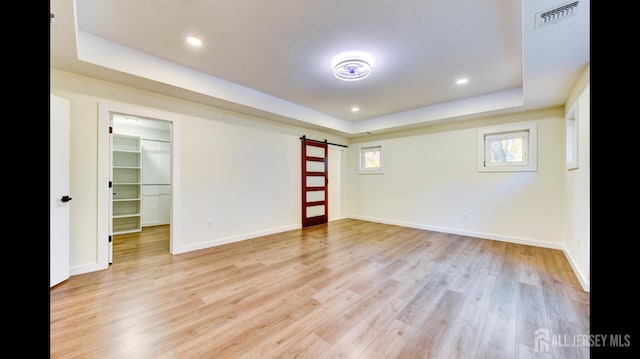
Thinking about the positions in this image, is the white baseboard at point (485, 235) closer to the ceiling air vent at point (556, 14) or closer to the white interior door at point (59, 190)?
the ceiling air vent at point (556, 14)

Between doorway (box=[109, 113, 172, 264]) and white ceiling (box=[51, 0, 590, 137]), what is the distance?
2.12m

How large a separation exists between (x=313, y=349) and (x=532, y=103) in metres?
4.44

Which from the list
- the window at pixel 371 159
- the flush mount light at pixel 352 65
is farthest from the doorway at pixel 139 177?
the window at pixel 371 159

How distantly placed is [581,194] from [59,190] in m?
5.57

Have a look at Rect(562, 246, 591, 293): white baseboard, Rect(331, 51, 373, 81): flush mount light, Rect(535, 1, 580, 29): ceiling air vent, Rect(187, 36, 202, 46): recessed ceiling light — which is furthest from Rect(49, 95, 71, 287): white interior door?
Rect(562, 246, 591, 293): white baseboard

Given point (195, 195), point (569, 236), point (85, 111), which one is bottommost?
point (569, 236)

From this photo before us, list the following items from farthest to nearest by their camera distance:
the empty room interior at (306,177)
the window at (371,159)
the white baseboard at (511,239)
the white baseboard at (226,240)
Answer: the window at (371,159) < the white baseboard at (226,240) < the white baseboard at (511,239) < the empty room interior at (306,177)

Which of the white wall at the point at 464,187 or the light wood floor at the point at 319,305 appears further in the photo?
the white wall at the point at 464,187

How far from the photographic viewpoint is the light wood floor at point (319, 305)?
5.47 ft

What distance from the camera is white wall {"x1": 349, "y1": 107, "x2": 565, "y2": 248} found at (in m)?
3.85

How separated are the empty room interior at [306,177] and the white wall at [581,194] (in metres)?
0.04
